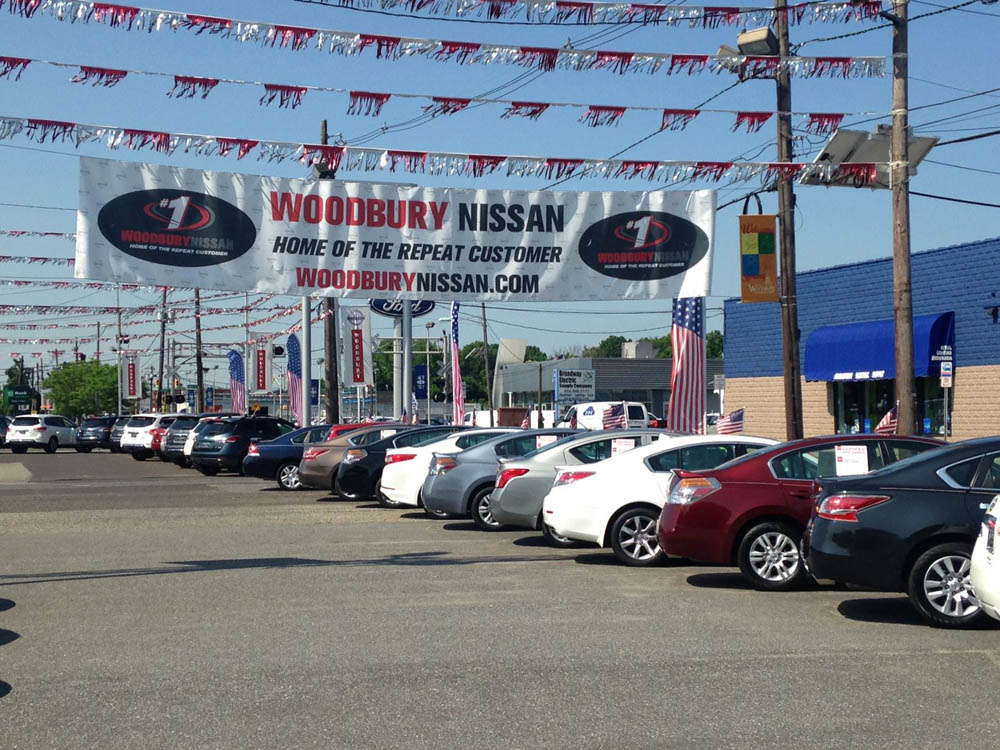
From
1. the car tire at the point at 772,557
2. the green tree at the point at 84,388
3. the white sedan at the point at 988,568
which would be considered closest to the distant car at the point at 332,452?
the car tire at the point at 772,557

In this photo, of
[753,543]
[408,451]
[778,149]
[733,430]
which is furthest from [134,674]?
[733,430]

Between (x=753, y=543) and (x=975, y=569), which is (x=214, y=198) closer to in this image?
(x=753, y=543)

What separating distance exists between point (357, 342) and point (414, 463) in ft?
73.3

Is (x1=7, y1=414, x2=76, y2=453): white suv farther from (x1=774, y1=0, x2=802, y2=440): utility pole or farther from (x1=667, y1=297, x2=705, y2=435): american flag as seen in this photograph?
(x1=774, y1=0, x2=802, y2=440): utility pole

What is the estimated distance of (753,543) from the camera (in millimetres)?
11719

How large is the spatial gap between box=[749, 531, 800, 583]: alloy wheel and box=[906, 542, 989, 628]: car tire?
213 centimetres

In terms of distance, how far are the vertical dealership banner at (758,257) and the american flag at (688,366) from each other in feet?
10.3

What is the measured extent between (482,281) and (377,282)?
5.58ft

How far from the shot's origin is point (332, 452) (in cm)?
2395

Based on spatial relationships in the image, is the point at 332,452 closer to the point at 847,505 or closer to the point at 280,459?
the point at 280,459

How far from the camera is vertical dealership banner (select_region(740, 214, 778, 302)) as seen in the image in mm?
21531

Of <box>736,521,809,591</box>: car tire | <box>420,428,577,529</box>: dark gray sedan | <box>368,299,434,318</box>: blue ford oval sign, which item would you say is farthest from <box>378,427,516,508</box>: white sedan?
<box>368,299,434,318</box>: blue ford oval sign

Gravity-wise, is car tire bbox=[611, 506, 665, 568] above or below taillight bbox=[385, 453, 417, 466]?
below

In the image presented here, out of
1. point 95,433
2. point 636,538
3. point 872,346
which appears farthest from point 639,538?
point 95,433
